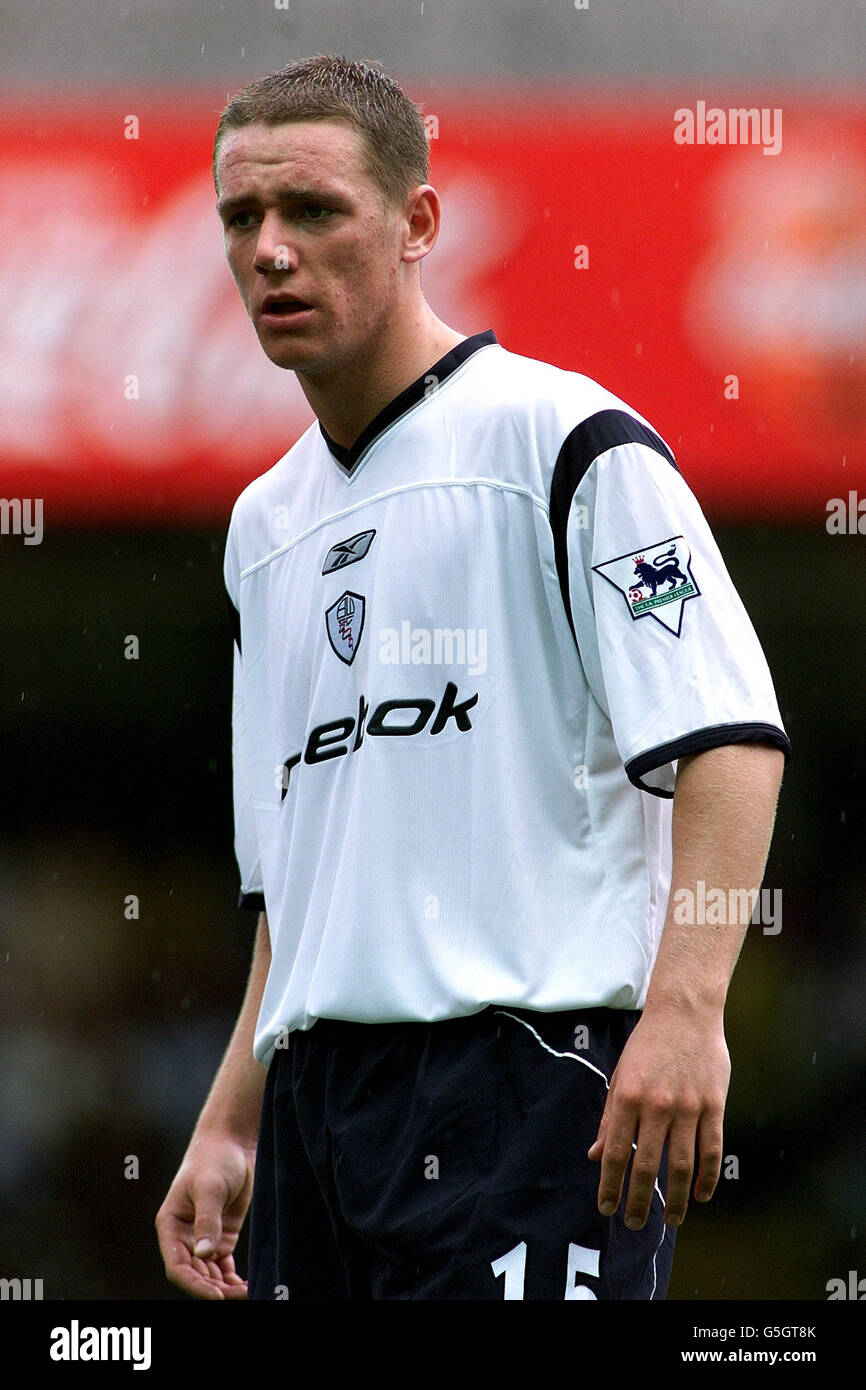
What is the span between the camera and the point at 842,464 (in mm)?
5707

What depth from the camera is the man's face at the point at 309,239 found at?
2541 mm

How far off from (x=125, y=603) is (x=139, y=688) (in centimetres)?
43

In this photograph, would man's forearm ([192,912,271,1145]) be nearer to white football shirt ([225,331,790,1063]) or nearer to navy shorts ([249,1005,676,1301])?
white football shirt ([225,331,790,1063])

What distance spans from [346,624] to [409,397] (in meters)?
0.37

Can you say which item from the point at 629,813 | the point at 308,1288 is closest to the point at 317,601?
the point at 629,813

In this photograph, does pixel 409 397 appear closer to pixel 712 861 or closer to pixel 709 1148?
pixel 712 861

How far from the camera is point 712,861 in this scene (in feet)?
7.15

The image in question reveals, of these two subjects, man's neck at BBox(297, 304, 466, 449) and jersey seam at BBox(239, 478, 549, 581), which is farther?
man's neck at BBox(297, 304, 466, 449)

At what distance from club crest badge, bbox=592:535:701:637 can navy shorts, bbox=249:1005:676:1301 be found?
55 cm

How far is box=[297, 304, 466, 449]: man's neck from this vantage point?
2.65 meters

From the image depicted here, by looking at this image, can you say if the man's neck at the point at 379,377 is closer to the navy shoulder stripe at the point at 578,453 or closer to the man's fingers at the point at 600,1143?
the navy shoulder stripe at the point at 578,453

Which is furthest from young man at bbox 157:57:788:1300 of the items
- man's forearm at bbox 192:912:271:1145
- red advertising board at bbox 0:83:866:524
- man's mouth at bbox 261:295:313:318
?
red advertising board at bbox 0:83:866:524

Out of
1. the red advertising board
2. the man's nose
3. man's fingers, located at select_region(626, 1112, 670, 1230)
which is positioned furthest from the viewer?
the red advertising board

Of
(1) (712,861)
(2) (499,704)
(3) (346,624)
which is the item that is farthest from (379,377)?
(1) (712,861)
